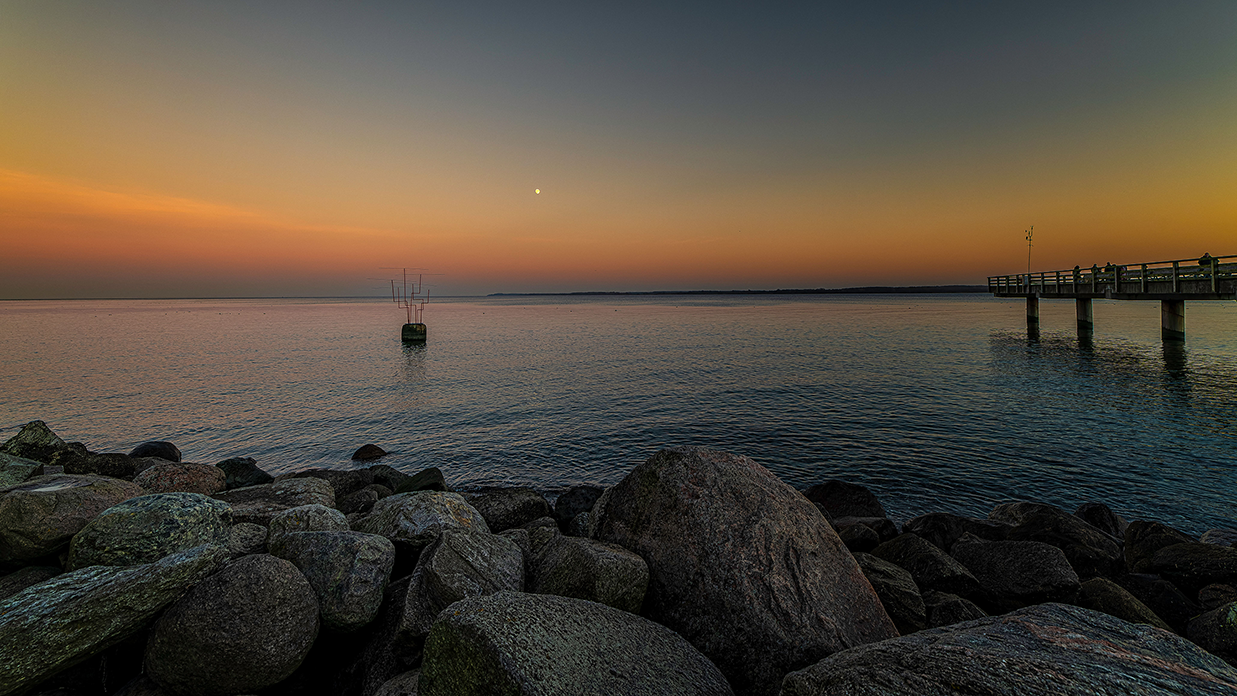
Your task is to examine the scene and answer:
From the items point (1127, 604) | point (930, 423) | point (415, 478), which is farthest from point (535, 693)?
point (930, 423)

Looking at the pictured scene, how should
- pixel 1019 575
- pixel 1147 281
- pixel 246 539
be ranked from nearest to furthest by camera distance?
pixel 246 539, pixel 1019 575, pixel 1147 281

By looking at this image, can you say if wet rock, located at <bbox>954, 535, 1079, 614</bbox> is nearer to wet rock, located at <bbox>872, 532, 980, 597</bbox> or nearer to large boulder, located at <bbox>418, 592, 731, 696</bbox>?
wet rock, located at <bbox>872, 532, 980, 597</bbox>

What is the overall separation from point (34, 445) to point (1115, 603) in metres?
26.0

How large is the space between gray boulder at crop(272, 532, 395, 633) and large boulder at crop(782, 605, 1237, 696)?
15.0 ft

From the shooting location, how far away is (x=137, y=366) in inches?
1763

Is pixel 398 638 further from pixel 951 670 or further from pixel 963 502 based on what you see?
pixel 963 502

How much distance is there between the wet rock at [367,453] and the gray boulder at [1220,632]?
72.1ft

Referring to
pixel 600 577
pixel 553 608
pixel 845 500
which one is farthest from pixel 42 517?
pixel 845 500

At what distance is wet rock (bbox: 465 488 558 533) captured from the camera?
34.2ft

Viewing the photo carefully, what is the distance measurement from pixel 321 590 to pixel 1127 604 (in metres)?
10.4

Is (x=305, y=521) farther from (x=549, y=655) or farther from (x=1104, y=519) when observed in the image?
(x=1104, y=519)

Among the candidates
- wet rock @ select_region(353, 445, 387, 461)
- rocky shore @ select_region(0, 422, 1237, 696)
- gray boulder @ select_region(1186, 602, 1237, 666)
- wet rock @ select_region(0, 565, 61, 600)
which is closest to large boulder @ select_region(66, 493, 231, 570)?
rocky shore @ select_region(0, 422, 1237, 696)

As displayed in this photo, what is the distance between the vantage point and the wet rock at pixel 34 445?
51.2 feet

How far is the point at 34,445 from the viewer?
623 inches
